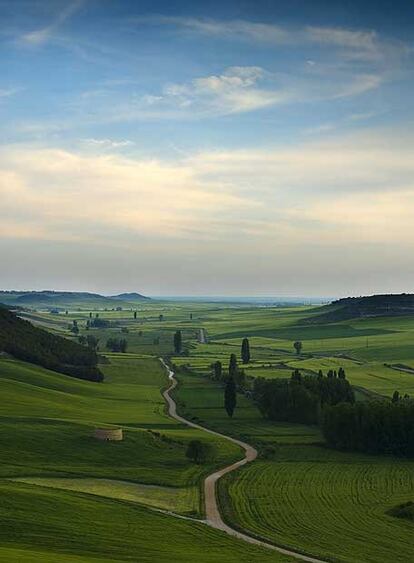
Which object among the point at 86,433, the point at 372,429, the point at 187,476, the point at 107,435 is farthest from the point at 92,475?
the point at 372,429

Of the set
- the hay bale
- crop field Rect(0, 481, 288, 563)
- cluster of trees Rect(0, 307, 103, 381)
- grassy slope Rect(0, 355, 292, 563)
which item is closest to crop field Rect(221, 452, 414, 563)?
grassy slope Rect(0, 355, 292, 563)

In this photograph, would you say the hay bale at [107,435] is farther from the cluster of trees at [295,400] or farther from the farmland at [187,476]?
the cluster of trees at [295,400]

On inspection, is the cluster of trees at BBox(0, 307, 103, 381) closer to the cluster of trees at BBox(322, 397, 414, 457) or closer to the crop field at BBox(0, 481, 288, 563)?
the cluster of trees at BBox(322, 397, 414, 457)

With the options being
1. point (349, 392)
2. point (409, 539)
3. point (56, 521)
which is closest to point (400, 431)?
point (349, 392)

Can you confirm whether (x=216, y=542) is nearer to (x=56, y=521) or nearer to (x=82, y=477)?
(x=56, y=521)

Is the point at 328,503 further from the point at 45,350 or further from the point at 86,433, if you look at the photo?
the point at 45,350

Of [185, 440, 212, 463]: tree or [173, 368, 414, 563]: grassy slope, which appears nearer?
[173, 368, 414, 563]: grassy slope

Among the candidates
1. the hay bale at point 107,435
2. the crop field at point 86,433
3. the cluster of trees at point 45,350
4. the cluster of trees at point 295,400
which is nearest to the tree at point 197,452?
the crop field at point 86,433
